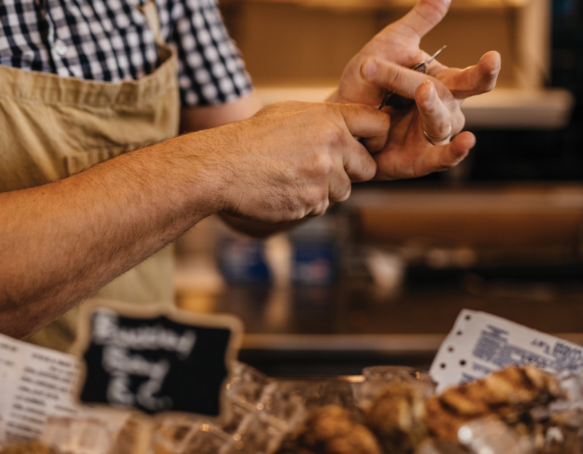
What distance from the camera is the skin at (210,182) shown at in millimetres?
627

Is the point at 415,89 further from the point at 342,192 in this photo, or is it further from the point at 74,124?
the point at 74,124

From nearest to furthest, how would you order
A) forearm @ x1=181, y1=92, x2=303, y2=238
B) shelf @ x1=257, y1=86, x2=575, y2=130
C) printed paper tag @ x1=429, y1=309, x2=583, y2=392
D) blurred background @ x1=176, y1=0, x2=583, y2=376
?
printed paper tag @ x1=429, y1=309, x2=583, y2=392
forearm @ x1=181, y1=92, x2=303, y2=238
blurred background @ x1=176, y1=0, x2=583, y2=376
shelf @ x1=257, y1=86, x2=575, y2=130

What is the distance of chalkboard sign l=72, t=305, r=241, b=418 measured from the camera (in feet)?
2.52

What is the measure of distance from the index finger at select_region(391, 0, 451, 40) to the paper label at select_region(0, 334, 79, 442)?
68 cm

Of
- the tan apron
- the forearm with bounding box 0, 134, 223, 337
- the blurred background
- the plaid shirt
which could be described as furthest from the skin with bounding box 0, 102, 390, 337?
the blurred background

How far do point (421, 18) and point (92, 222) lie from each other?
0.54 metres

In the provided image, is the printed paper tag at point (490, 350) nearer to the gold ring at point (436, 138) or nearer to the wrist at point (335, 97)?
the gold ring at point (436, 138)

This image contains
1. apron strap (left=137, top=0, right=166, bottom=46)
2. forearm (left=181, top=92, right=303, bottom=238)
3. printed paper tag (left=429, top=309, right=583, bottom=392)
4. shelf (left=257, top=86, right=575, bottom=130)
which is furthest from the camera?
shelf (left=257, top=86, right=575, bottom=130)

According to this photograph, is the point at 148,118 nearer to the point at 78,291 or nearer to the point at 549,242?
the point at 78,291

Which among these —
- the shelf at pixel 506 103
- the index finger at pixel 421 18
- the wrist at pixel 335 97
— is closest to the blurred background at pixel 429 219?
the shelf at pixel 506 103

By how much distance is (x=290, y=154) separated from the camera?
0.69m

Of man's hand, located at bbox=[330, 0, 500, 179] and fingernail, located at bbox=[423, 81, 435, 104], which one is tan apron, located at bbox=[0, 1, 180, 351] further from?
fingernail, located at bbox=[423, 81, 435, 104]

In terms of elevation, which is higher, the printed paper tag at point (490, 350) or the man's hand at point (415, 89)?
the man's hand at point (415, 89)

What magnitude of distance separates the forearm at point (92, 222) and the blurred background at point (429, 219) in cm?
133
